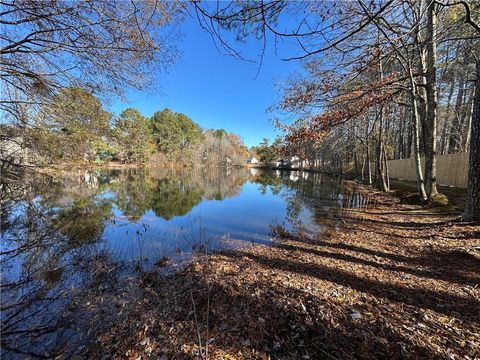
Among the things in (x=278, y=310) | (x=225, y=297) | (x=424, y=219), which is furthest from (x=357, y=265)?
(x=424, y=219)

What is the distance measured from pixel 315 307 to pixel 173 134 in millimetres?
60807

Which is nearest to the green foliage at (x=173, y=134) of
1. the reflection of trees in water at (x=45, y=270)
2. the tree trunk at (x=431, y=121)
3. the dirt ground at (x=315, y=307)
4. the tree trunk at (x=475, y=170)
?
the reflection of trees in water at (x=45, y=270)

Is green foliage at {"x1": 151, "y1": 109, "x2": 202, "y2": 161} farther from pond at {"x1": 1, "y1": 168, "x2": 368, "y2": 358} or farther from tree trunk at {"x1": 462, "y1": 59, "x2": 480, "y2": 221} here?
tree trunk at {"x1": 462, "y1": 59, "x2": 480, "y2": 221}

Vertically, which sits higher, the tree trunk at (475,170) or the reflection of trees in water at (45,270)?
the tree trunk at (475,170)

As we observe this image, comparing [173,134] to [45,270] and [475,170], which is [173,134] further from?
[475,170]

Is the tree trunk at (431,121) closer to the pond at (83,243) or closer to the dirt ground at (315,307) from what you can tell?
the pond at (83,243)

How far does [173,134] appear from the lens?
5938 cm

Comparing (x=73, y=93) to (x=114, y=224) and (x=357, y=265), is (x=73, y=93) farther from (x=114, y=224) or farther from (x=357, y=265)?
(x=357, y=265)

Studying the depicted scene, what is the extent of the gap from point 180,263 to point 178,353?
3.01 metres

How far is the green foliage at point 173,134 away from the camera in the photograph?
58656mm

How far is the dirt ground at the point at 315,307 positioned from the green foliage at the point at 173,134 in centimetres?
5795

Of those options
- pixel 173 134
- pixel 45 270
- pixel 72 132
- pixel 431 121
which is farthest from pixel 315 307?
pixel 173 134

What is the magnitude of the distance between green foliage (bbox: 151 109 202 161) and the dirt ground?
5795 cm

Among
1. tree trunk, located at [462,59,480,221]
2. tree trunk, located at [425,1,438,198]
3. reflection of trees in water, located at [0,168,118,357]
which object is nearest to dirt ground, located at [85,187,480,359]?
tree trunk, located at [462,59,480,221]
